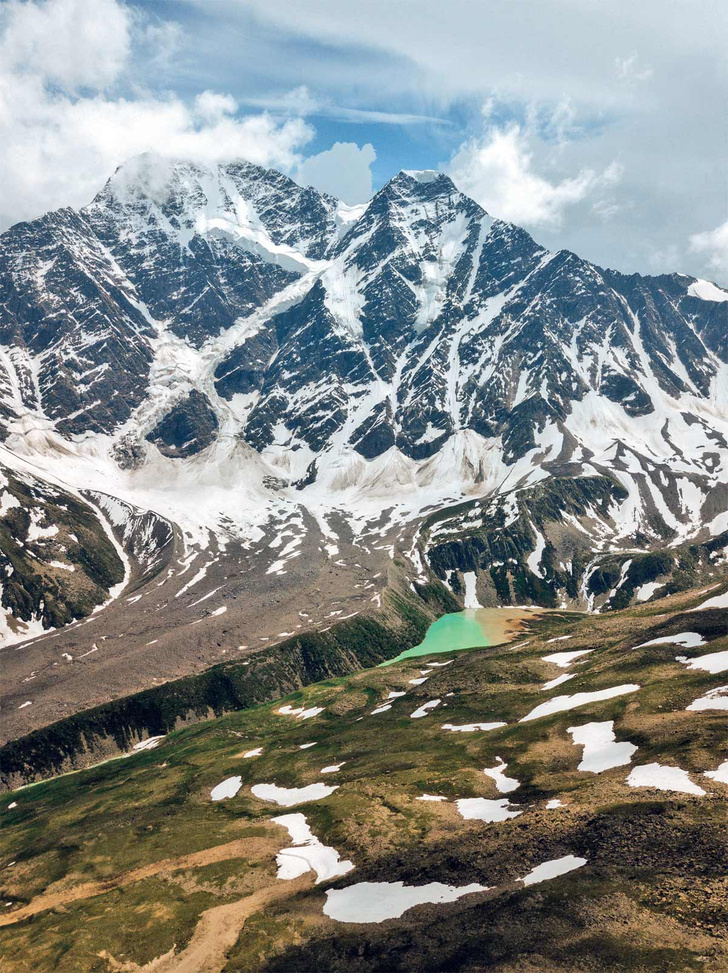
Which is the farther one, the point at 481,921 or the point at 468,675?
the point at 468,675

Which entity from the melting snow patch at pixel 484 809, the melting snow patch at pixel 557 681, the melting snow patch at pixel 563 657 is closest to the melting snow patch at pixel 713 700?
the melting snow patch at pixel 484 809

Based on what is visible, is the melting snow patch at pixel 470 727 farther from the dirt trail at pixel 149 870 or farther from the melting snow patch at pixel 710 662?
the dirt trail at pixel 149 870

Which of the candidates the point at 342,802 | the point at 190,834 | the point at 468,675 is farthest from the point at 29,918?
Result: the point at 468,675

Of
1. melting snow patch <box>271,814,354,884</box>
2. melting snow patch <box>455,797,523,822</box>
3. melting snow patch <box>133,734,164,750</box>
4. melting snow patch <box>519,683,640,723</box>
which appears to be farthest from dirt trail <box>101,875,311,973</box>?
melting snow patch <box>133,734,164,750</box>

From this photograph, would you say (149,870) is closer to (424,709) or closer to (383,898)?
(383,898)

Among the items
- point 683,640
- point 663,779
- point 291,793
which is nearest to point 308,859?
point 291,793

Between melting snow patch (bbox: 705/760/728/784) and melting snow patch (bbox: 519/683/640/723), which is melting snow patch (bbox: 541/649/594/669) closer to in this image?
melting snow patch (bbox: 519/683/640/723)

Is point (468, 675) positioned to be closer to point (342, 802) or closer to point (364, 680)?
point (364, 680)
